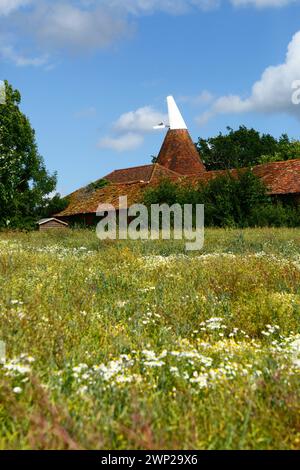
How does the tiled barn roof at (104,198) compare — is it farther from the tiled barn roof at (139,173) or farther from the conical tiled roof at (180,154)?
the conical tiled roof at (180,154)

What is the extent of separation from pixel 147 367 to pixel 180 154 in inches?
1764

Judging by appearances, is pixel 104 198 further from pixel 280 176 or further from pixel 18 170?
pixel 280 176

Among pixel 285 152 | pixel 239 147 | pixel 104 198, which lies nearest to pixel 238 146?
pixel 239 147

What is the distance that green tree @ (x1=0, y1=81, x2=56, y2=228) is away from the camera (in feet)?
121

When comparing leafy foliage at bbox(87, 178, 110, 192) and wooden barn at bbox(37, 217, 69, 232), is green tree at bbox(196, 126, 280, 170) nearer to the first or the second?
leafy foliage at bbox(87, 178, 110, 192)

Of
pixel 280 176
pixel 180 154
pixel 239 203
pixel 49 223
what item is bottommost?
pixel 49 223

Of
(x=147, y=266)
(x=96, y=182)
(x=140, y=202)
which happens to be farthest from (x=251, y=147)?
(x=147, y=266)

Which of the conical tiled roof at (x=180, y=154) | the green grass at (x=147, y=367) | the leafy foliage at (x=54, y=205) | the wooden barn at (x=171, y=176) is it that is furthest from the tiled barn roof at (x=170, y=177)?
the green grass at (x=147, y=367)

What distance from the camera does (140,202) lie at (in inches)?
1335

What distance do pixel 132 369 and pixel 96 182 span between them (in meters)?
44.2

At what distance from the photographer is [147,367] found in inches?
150

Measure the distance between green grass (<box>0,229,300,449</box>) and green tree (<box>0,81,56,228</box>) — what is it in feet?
101

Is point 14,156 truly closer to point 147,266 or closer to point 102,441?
point 147,266

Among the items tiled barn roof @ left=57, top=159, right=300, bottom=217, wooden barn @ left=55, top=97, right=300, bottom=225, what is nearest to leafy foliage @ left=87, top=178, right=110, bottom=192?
wooden barn @ left=55, top=97, right=300, bottom=225
